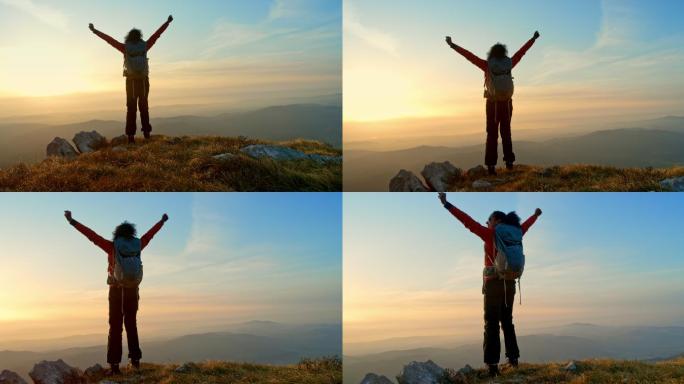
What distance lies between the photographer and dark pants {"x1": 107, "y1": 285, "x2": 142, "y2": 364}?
17031mm

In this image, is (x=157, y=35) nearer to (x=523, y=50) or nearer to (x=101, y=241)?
(x=101, y=241)

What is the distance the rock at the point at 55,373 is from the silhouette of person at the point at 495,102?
1314 cm

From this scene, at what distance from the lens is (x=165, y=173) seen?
2148cm

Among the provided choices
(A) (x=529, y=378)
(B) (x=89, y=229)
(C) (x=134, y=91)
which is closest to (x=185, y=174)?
(C) (x=134, y=91)

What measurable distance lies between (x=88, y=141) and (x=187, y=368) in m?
11.5

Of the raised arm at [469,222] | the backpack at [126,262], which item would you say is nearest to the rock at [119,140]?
the backpack at [126,262]

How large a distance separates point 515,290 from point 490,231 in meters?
1.53

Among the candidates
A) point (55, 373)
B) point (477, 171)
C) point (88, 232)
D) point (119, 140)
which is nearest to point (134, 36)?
point (119, 140)

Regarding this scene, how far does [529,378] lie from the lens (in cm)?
1593

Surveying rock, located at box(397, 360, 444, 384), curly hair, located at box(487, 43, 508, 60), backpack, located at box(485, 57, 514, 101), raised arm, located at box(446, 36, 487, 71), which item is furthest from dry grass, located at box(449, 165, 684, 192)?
rock, located at box(397, 360, 444, 384)

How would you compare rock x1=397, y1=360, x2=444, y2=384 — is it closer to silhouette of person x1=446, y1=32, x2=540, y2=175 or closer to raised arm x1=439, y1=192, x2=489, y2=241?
raised arm x1=439, y1=192, x2=489, y2=241

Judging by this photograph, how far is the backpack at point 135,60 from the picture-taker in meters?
22.9

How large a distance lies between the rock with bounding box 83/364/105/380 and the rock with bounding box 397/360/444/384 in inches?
285

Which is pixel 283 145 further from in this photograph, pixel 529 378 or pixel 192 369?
pixel 529 378
